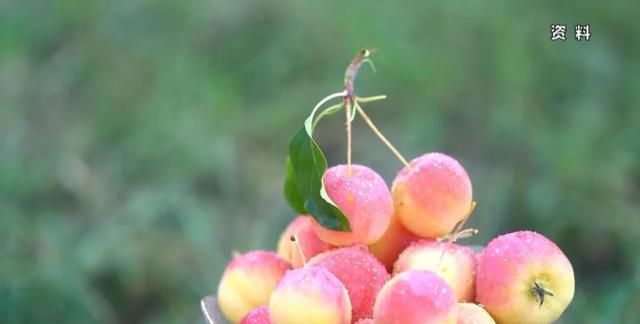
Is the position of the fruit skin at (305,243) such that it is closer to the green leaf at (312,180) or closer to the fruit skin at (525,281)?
the green leaf at (312,180)

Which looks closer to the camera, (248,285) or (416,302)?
(416,302)

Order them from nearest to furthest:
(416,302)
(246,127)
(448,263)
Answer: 1. (416,302)
2. (448,263)
3. (246,127)

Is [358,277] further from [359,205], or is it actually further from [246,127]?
[246,127]

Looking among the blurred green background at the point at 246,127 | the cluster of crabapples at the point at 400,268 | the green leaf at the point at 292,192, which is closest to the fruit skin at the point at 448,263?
the cluster of crabapples at the point at 400,268

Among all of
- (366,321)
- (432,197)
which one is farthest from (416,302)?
(432,197)

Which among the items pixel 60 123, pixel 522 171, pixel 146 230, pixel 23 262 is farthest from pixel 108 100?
pixel 522 171

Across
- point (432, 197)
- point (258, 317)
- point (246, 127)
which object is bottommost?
point (258, 317)

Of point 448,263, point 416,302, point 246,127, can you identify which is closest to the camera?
point 416,302

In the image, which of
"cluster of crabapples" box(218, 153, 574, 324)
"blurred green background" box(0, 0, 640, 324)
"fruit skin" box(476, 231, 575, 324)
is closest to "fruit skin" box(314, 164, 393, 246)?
"cluster of crabapples" box(218, 153, 574, 324)
